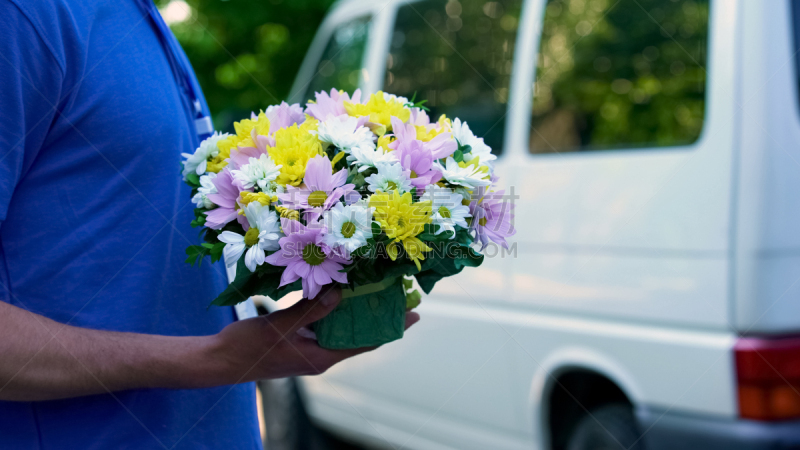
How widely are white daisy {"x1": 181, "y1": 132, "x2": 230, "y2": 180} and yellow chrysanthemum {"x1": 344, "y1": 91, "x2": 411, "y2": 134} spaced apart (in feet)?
0.98

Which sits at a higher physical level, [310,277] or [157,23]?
[157,23]

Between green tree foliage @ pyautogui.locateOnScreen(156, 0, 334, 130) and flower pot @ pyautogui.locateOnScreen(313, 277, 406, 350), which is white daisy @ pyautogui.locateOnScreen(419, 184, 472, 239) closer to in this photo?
flower pot @ pyautogui.locateOnScreen(313, 277, 406, 350)

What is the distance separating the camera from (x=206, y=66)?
712 centimetres

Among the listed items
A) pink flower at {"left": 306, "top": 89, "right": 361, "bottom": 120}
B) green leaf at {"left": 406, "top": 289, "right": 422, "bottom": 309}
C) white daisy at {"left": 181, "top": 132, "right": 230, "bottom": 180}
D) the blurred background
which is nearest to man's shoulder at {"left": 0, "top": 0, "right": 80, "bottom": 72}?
white daisy at {"left": 181, "top": 132, "right": 230, "bottom": 180}

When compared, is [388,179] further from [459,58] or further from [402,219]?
[459,58]

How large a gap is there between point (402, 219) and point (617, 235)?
1590 millimetres

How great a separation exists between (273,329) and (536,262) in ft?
6.11

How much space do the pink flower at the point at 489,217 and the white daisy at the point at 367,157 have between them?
220 millimetres

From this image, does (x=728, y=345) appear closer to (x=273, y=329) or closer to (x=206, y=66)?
(x=273, y=329)

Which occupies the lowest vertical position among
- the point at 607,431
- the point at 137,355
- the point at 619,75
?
the point at 607,431

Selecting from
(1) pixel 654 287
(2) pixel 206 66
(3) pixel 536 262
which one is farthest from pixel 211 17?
(1) pixel 654 287

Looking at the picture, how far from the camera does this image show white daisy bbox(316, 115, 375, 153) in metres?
1.33

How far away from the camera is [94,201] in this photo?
120cm

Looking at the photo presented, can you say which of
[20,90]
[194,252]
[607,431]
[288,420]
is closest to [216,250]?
[194,252]
